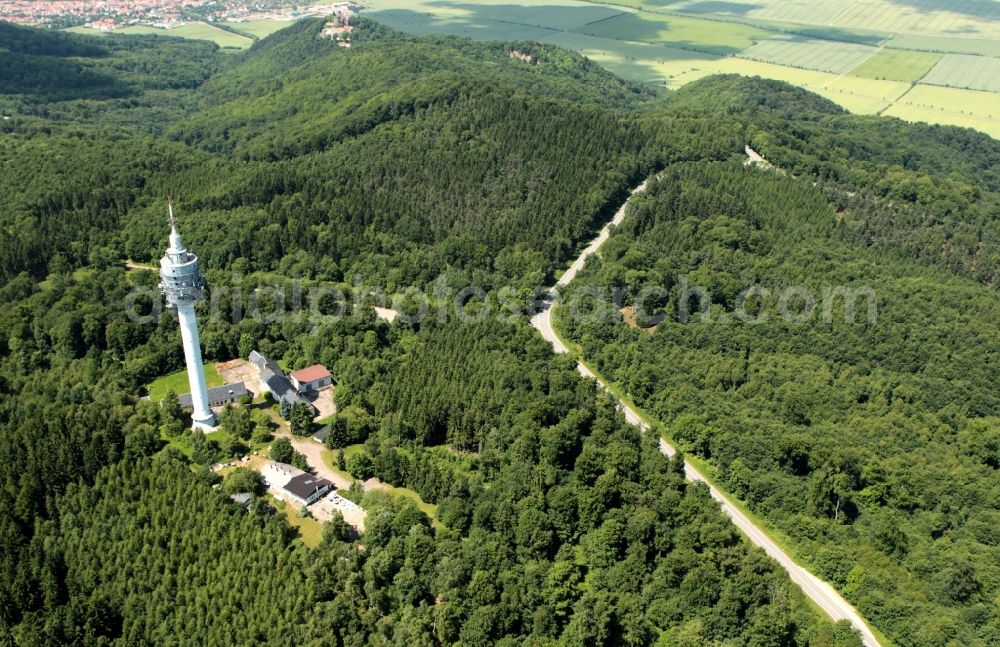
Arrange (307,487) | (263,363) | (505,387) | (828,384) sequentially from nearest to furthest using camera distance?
(307,487) → (505,387) → (828,384) → (263,363)

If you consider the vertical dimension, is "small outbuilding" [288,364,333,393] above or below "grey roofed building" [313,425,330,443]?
above

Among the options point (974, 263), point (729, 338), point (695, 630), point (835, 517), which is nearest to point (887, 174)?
point (974, 263)

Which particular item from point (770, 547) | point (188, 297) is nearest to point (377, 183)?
point (188, 297)

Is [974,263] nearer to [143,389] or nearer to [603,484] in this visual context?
[603,484]

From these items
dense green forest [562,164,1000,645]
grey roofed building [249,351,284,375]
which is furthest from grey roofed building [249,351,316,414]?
dense green forest [562,164,1000,645]

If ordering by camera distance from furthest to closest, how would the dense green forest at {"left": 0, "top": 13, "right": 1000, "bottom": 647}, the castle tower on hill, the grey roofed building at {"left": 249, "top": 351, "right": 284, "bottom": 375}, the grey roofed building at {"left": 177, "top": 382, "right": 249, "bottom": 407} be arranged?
the grey roofed building at {"left": 249, "top": 351, "right": 284, "bottom": 375}, the grey roofed building at {"left": 177, "top": 382, "right": 249, "bottom": 407}, the castle tower on hill, the dense green forest at {"left": 0, "top": 13, "right": 1000, "bottom": 647}

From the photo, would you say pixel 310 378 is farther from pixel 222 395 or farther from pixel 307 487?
pixel 307 487

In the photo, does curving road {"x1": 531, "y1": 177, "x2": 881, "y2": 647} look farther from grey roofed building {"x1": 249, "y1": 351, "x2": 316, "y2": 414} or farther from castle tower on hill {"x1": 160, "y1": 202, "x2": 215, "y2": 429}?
castle tower on hill {"x1": 160, "y1": 202, "x2": 215, "y2": 429}
